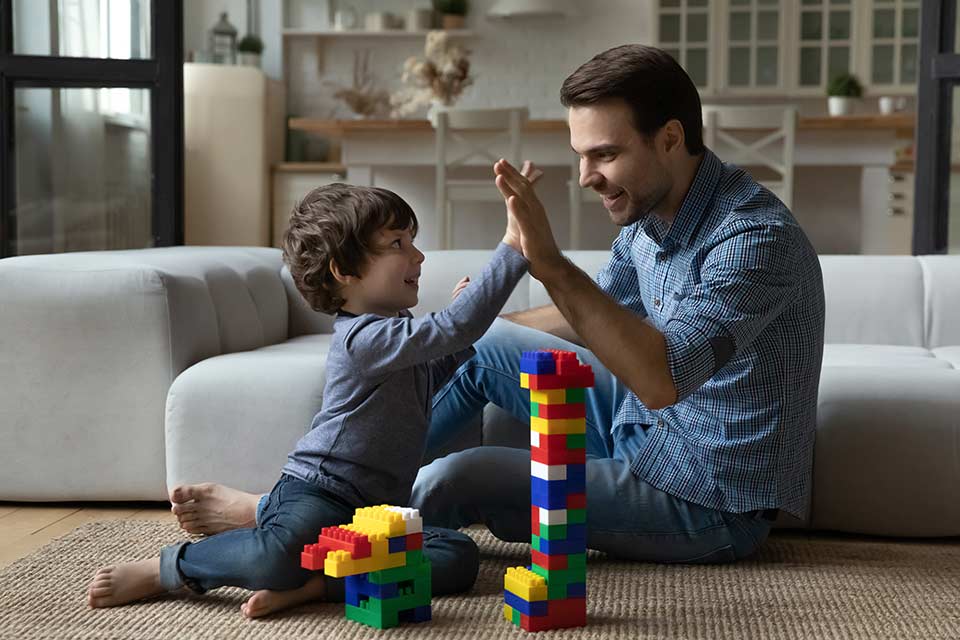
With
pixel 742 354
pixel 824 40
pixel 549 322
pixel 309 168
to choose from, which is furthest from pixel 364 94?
pixel 742 354

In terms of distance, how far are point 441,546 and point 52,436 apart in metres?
1.04

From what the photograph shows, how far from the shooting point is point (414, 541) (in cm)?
157

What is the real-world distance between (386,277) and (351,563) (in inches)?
18.2

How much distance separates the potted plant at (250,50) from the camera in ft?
22.8

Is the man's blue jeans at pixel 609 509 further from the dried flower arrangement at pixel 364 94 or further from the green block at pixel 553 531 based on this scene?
the dried flower arrangement at pixel 364 94

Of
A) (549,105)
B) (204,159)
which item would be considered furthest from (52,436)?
(549,105)

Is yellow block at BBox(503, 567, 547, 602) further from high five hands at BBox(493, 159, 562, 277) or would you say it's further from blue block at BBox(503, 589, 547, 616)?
high five hands at BBox(493, 159, 562, 277)

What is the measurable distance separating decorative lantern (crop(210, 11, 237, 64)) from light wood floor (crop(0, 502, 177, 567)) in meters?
4.90

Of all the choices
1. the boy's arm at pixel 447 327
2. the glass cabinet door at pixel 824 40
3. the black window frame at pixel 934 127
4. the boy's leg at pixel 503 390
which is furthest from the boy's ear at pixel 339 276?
the glass cabinet door at pixel 824 40

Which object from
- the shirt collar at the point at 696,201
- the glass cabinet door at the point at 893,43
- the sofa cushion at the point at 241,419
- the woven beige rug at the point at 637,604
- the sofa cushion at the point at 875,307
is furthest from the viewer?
the glass cabinet door at the point at 893,43

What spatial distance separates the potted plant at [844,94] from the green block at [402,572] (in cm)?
483

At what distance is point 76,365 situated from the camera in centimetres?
236

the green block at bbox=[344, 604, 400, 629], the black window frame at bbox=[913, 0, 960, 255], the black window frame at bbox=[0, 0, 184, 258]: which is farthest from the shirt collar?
the black window frame at bbox=[0, 0, 184, 258]

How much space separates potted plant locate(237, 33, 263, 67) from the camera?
694 centimetres
